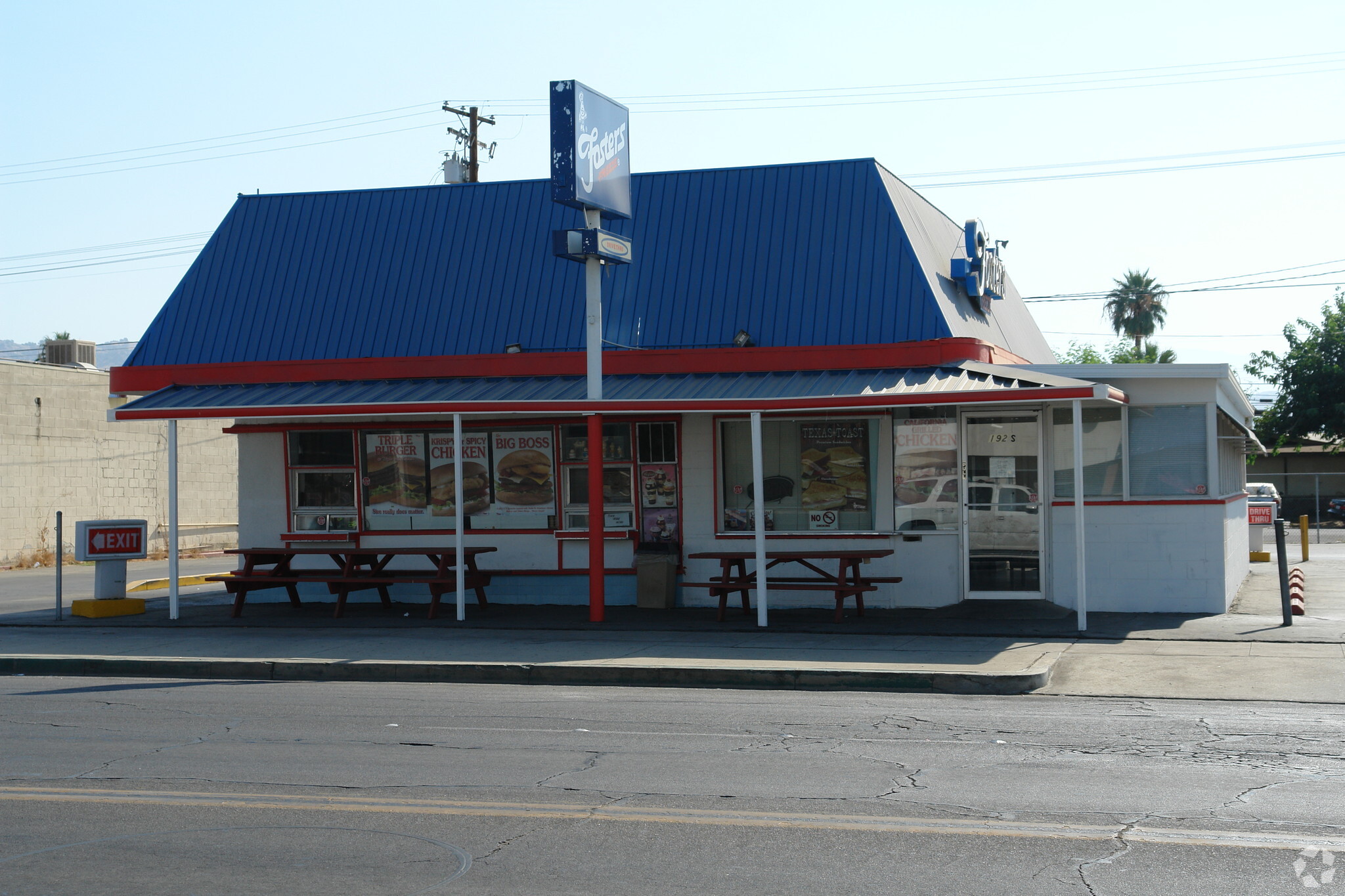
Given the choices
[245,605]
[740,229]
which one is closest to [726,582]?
[740,229]

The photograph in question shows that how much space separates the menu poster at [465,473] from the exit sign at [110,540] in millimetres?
4053

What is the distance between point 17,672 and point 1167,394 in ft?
45.4

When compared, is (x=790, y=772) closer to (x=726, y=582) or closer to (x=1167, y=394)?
(x=726, y=582)

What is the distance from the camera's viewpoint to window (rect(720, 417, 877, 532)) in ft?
55.2

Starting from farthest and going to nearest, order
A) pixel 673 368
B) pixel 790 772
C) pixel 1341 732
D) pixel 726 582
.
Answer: pixel 673 368 < pixel 726 582 < pixel 1341 732 < pixel 790 772

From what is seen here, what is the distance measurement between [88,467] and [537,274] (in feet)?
59.2

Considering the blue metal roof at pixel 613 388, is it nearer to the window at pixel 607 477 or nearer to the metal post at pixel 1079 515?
the metal post at pixel 1079 515

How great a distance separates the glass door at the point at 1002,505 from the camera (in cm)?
1634

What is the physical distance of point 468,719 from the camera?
10047 millimetres

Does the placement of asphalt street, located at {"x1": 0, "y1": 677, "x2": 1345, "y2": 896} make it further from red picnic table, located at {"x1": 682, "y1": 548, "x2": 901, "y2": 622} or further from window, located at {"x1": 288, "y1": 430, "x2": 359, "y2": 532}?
window, located at {"x1": 288, "y1": 430, "x2": 359, "y2": 532}

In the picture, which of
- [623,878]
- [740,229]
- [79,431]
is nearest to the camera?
[623,878]

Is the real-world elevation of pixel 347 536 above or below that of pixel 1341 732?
above

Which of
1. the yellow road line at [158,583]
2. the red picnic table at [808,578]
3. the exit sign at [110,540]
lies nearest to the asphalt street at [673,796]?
the red picnic table at [808,578]

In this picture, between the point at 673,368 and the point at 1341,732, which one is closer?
the point at 1341,732
